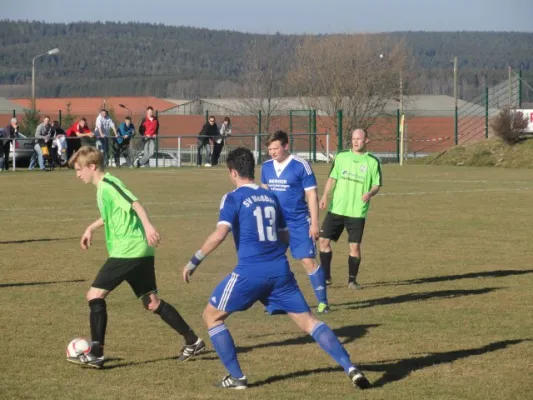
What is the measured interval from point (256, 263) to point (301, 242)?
3610 millimetres

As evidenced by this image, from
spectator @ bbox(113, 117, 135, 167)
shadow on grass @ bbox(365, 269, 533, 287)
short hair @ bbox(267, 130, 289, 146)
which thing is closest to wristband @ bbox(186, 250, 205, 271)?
short hair @ bbox(267, 130, 289, 146)

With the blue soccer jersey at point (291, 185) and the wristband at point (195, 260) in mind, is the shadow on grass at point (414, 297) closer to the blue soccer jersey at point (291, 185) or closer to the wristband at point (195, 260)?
the blue soccer jersey at point (291, 185)

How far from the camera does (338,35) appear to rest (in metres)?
81.8

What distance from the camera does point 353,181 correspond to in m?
13.1

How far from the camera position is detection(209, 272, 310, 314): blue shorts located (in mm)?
7781

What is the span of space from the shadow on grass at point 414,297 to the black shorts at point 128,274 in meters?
3.39

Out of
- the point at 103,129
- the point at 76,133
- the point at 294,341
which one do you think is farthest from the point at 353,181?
the point at 103,129

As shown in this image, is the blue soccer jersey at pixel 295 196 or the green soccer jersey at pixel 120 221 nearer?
the green soccer jersey at pixel 120 221

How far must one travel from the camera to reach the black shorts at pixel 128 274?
8.89m

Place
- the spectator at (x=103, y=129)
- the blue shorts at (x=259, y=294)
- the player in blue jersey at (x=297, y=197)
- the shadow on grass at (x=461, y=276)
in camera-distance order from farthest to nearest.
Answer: the spectator at (x=103, y=129) < the shadow on grass at (x=461, y=276) < the player in blue jersey at (x=297, y=197) < the blue shorts at (x=259, y=294)

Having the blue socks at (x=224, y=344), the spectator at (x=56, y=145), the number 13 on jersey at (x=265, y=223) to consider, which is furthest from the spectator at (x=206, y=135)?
the number 13 on jersey at (x=265, y=223)

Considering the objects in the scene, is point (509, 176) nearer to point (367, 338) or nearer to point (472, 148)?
point (472, 148)

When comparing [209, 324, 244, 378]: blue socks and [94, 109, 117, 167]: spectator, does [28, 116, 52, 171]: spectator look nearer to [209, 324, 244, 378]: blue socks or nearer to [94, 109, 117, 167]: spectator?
[94, 109, 117, 167]: spectator

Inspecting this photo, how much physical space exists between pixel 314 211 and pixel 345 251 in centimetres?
607
